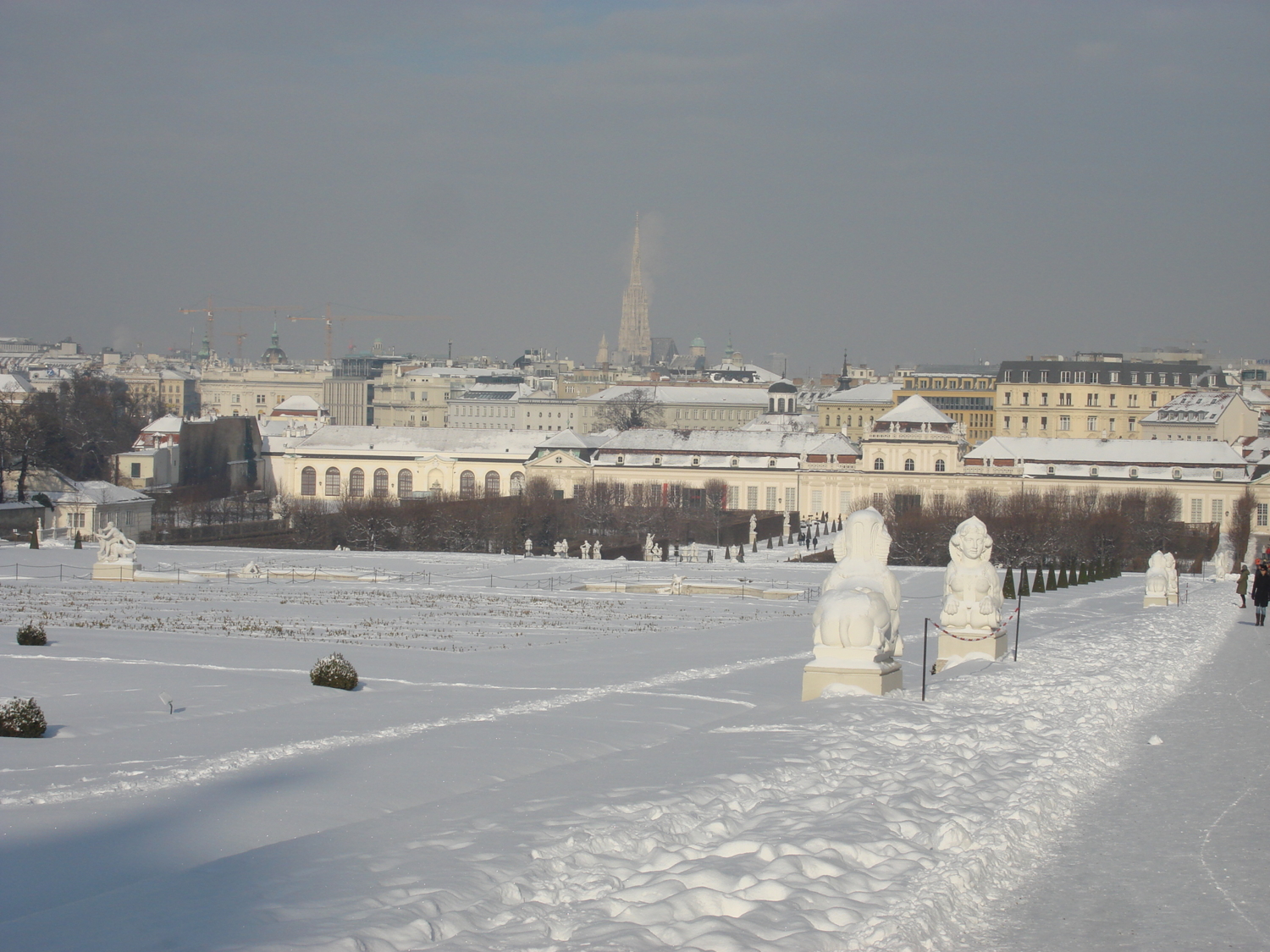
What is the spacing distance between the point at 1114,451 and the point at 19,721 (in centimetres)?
6899

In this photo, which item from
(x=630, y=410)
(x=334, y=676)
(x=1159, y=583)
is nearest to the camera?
(x=334, y=676)

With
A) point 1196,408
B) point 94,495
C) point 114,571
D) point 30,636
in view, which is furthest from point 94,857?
point 1196,408

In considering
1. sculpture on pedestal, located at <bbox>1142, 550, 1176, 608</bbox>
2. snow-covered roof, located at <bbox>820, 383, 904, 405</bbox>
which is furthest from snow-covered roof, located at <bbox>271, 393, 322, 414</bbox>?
sculpture on pedestal, located at <bbox>1142, 550, 1176, 608</bbox>

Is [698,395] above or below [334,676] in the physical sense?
above

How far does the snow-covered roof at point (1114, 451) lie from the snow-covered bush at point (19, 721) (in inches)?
2674

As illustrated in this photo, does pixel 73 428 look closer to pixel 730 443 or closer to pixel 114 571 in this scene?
pixel 730 443

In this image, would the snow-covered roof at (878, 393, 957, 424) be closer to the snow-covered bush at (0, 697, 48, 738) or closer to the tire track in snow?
the tire track in snow

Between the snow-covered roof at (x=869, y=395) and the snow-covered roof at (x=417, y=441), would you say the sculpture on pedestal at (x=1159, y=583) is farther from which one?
the snow-covered roof at (x=869, y=395)

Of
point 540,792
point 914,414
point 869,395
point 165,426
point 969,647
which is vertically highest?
point 869,395

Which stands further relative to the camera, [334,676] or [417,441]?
[417,441]

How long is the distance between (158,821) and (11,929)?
9.41 ft

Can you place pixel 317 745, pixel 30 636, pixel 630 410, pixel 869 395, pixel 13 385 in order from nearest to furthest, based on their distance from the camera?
pixel 317 745 < pixel 30 636 < pixel 13 385 < pixel 869 395 < pixel 630 410

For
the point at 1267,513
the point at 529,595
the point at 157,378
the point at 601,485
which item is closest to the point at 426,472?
the point at 601,485

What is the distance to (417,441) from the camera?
Result: 89188mm
